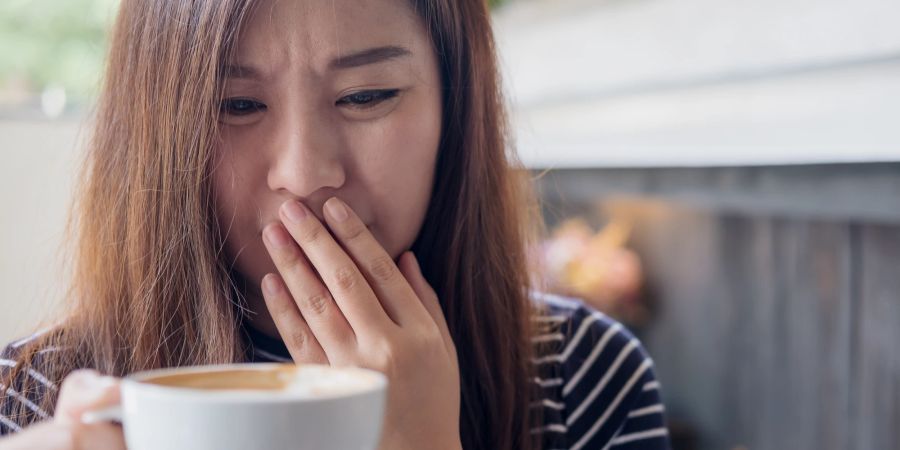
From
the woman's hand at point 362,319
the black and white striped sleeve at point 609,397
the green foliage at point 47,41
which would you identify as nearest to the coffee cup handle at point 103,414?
the woman's hand at point 362,319

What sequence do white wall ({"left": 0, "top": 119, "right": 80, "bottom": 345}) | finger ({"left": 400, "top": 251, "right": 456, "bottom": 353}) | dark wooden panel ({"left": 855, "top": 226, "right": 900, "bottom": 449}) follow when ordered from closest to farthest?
finger ({"left": 400, "top": 251, "right": 456, "bottom": 353}) → dark wooden panel ({"left": 855, "top": 226, "right": 900, "bottom": 449}) → white wall ({"left": 0, "top": 119, "right": 80, "bottom": 345})

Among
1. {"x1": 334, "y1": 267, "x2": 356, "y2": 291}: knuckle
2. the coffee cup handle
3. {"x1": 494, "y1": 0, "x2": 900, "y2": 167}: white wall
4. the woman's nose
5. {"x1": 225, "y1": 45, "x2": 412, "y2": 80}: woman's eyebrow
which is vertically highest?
{"x1": 494, "y1": 0, "x2": 900, "y2": 167}: white wall

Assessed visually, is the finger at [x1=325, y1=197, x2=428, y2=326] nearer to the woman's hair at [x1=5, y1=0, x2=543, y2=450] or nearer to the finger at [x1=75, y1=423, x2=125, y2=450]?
the woman's hair at [x1=5, y1=0, x2=543, y2=450]

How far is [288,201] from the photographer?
2.62 ft

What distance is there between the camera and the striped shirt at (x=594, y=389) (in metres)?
1.04

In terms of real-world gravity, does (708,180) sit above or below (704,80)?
below

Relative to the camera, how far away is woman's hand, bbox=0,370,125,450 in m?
0.50

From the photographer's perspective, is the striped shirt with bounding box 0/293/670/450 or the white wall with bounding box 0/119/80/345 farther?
the white wall with bounding box 0/119/80/345

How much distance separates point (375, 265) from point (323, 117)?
139 millimetres

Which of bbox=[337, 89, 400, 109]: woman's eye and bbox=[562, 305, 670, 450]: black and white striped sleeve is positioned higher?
bbox=[337, 89, 400, 109]: woman's eye

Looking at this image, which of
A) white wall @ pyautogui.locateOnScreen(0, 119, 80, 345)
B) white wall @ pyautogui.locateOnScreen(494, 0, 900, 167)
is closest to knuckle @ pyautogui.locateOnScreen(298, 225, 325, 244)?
white wall @ pyautogui.locateOnScreen(494, 0, 900, 167)

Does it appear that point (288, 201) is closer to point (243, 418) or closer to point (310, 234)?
point (310, 234)

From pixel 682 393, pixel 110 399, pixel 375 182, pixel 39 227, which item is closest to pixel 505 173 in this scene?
pixel 375 182

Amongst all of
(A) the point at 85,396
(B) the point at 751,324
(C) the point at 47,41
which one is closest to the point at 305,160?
(A) the point at 85,396
